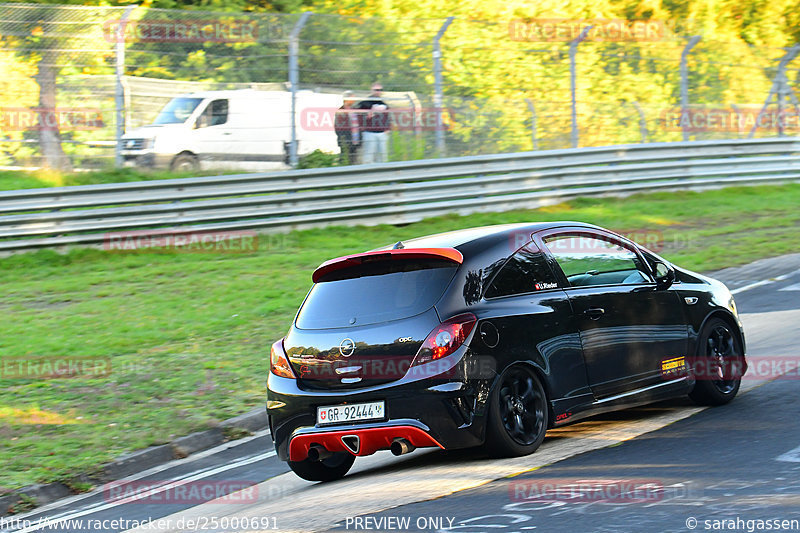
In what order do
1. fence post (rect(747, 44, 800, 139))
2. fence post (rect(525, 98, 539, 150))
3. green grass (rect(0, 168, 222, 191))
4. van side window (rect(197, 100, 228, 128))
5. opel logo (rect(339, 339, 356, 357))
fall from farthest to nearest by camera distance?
fence post (rect(747, 44, 800, 139)) → fence post (rect(525, 98, 539, 150)) → van side window (rect(197, 100, 228, 128)) → green grass (rect(0, 168, 222, 191)) → opel logo (rect(339, 339, 356, 357))

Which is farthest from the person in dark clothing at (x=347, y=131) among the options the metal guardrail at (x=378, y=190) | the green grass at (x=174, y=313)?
the green grass at (x=174, y=313)

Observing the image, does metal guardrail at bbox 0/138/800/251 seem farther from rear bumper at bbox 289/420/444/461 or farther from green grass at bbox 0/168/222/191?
rear bumper at bbox 289/420/444/461

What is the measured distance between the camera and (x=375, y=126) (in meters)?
18.0

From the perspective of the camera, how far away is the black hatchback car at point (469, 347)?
6.34m

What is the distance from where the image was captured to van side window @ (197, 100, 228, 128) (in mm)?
16375

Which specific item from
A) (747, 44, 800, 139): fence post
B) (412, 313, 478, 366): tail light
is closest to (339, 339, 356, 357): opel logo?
(412, 313, 478, 366): tail light

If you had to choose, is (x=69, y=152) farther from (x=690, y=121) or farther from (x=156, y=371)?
(x=690, y=121)

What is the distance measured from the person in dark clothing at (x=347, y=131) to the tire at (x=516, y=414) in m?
11.2

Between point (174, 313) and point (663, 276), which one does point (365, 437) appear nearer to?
→ point (663, 276)

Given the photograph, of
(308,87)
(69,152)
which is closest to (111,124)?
(69,152)

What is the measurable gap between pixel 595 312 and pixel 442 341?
139 cm

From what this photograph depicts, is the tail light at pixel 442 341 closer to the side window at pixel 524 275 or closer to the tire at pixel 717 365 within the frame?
the side window at pixel 524 275

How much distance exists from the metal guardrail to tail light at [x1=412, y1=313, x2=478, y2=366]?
1025 cm

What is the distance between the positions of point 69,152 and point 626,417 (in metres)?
10.6
